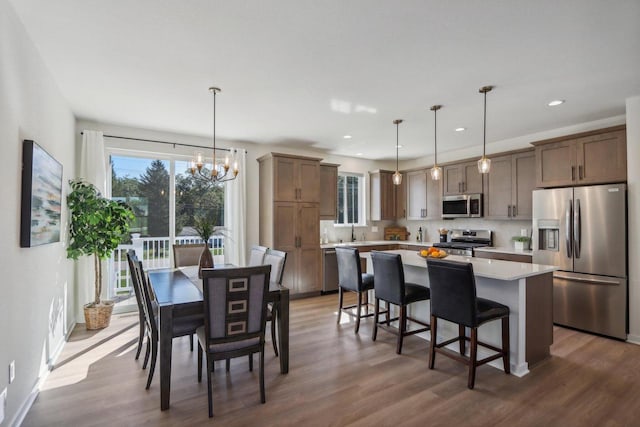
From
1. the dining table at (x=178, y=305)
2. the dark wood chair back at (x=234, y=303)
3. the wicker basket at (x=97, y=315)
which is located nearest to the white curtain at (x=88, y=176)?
the wicker basket at (x=97, y=315)

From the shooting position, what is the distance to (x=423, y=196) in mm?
6328

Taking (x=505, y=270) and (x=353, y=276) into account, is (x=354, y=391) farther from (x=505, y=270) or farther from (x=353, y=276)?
(x=505, y=270)

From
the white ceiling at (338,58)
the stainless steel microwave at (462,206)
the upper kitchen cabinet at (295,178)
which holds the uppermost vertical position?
the white ceiling at (338,58)

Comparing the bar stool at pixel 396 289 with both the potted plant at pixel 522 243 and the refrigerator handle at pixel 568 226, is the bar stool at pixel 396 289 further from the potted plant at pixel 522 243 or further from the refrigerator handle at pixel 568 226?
the potted plant at pixel 522 243

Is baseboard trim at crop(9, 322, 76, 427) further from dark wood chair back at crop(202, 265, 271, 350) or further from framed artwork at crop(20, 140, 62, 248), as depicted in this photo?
dark wood chair back at crop(202, 265, 271, 350)

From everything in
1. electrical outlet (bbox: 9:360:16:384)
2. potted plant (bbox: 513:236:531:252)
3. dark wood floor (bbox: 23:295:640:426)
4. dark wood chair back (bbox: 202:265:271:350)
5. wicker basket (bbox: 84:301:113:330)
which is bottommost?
dark wood floor (bbox: 23:295:640:426)

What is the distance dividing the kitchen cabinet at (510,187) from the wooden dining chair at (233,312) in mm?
4246

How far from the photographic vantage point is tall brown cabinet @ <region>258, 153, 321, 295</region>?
17.0ft

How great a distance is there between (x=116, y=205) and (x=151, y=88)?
5.13 ft

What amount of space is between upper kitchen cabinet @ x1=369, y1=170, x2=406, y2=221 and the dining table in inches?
166

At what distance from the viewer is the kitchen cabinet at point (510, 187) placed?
15.4 ft

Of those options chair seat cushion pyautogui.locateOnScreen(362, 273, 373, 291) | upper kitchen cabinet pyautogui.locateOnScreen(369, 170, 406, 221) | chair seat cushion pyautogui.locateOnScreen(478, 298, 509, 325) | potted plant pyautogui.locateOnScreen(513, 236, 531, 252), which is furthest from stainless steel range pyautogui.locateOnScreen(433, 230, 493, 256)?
chair seat cushion pyautogui.locateOnScreen(478, 298, 509, 325)

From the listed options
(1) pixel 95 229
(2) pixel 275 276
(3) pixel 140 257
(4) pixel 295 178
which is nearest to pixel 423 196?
(4) pixel 295 178

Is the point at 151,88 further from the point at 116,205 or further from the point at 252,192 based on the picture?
the point at 252,192
